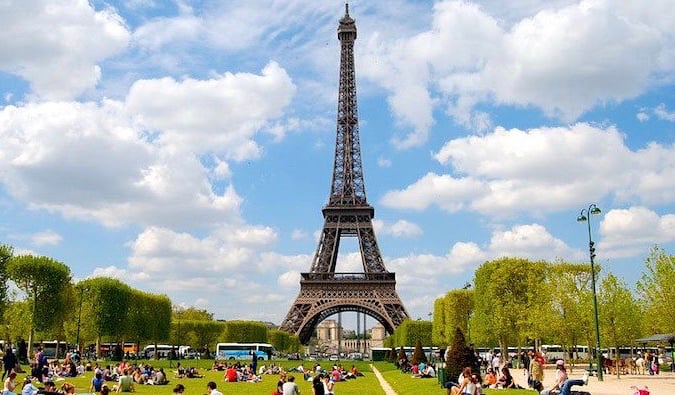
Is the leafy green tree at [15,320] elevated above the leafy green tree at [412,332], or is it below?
above

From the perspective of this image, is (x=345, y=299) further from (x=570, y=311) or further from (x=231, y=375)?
(x=231, y=375)

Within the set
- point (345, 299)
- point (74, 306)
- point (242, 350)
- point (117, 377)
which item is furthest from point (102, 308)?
point (345, 299)

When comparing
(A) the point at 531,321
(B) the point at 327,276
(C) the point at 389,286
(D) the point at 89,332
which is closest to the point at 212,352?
(B) the point at 327,276

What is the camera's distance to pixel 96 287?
66.9 metres

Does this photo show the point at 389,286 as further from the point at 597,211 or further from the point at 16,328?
the point at 597,211

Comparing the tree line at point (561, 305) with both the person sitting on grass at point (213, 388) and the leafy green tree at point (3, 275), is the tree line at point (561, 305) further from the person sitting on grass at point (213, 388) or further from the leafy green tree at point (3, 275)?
the leafy green tree at point (3, 275)

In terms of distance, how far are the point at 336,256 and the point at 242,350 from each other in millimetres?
23633

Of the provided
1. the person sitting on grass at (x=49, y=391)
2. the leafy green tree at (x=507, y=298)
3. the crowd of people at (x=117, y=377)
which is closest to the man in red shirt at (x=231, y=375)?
the crowd of people at (x=117, y=377)

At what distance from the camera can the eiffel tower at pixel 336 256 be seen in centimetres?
9844

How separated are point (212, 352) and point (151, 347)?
33.0ft

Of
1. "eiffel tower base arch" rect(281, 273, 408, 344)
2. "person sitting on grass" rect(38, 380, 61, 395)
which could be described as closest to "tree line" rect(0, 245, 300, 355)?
"eiffel tower base arch" rect(281, 273, 408, 344)

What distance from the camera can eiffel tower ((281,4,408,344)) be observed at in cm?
9844

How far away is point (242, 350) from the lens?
8781 centimetres

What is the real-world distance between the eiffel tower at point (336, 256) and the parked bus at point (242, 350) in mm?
→ 8355
